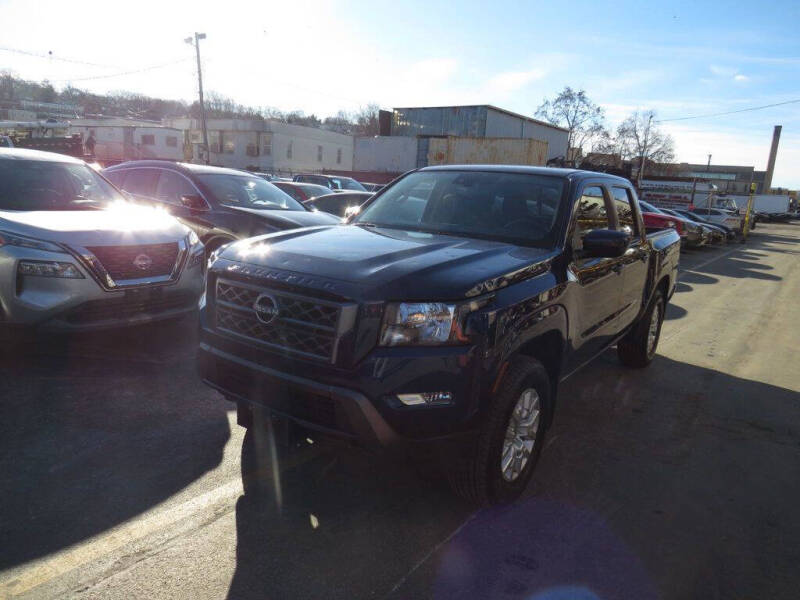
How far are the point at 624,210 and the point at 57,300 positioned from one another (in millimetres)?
4631

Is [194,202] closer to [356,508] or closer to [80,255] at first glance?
[80,255]

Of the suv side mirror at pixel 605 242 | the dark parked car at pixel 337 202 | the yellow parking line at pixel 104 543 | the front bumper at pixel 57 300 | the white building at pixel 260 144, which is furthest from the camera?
the white building at pixel 260 144

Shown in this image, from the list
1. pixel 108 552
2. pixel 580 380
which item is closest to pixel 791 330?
pixel 580 380

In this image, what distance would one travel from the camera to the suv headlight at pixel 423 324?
259 centimetres

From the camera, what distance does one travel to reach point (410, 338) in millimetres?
2590

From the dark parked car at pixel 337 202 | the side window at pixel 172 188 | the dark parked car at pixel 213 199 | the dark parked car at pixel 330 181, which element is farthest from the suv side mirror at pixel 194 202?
the dark parked car at pixel 330 181

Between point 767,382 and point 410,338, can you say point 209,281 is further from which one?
point 767,382

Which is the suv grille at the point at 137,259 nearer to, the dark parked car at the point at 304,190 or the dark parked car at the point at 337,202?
the dark parked car at the point at 337,202

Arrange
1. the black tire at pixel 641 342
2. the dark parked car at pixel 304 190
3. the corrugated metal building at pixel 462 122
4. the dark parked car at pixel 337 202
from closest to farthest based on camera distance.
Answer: the black tire at pixel 641 342, the dark parked car at pixel 337 202, the dark parked car at pixel 304 190, the corrugated metal building at pixel 462 122

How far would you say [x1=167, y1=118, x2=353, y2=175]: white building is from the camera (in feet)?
151

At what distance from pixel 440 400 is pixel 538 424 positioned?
0.98 m

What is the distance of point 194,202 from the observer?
7.46 metres

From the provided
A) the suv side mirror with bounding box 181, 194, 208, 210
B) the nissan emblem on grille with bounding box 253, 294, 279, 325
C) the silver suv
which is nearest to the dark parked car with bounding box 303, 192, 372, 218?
the suv side mirror with bounding box 181, 194, 208, 210

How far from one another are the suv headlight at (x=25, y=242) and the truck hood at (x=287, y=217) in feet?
10.0
